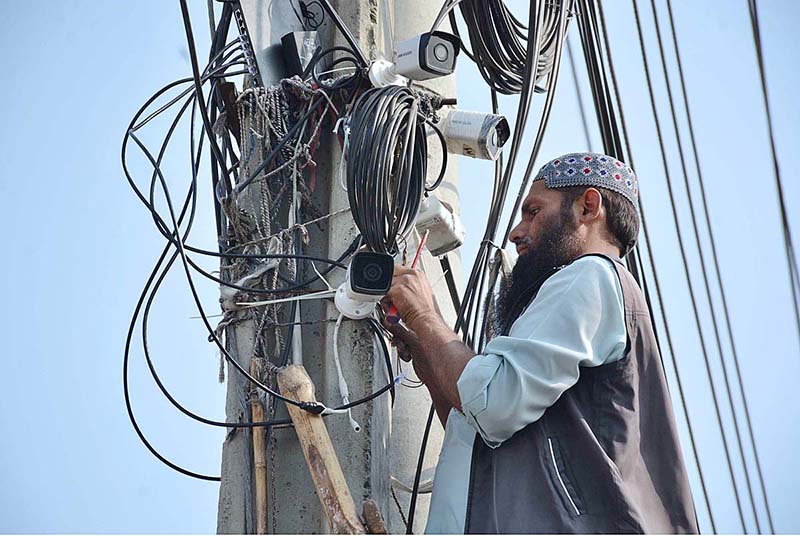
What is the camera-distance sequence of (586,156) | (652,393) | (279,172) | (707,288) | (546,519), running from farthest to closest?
(707,288), (279,172), (586,156), (652,393), (546,519)

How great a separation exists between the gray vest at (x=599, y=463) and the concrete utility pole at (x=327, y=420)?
2.04 ft

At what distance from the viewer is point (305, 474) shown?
3684 mm

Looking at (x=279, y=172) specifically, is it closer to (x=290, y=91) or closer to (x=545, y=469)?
(x=290, y=91)

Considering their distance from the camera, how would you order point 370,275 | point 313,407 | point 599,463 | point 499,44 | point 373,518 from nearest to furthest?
point 599,463
point 373,518
point 370,275
point 313,407
point 499,44

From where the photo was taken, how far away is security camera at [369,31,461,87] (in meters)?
3.86

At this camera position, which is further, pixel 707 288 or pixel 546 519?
pixel 707 288

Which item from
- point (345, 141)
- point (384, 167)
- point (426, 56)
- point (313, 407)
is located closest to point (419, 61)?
point (426, 56)

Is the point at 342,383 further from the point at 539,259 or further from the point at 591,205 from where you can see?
the point at 591,205

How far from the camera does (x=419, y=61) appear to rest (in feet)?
12.6

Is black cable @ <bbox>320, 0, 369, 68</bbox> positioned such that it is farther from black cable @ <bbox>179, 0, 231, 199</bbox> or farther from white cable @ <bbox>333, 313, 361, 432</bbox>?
white cable @ <bbox>333, 313, 361, 432</bbox>

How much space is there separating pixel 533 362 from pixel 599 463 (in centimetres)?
31

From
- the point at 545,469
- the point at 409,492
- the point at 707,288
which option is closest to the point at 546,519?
the point at 545,469

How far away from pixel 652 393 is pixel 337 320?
3.61 ft

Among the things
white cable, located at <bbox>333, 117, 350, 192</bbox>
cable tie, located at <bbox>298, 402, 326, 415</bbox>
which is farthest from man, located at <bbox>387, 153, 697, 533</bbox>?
white cable, located at <bbox>333, 117, 350, 192</bbox>
